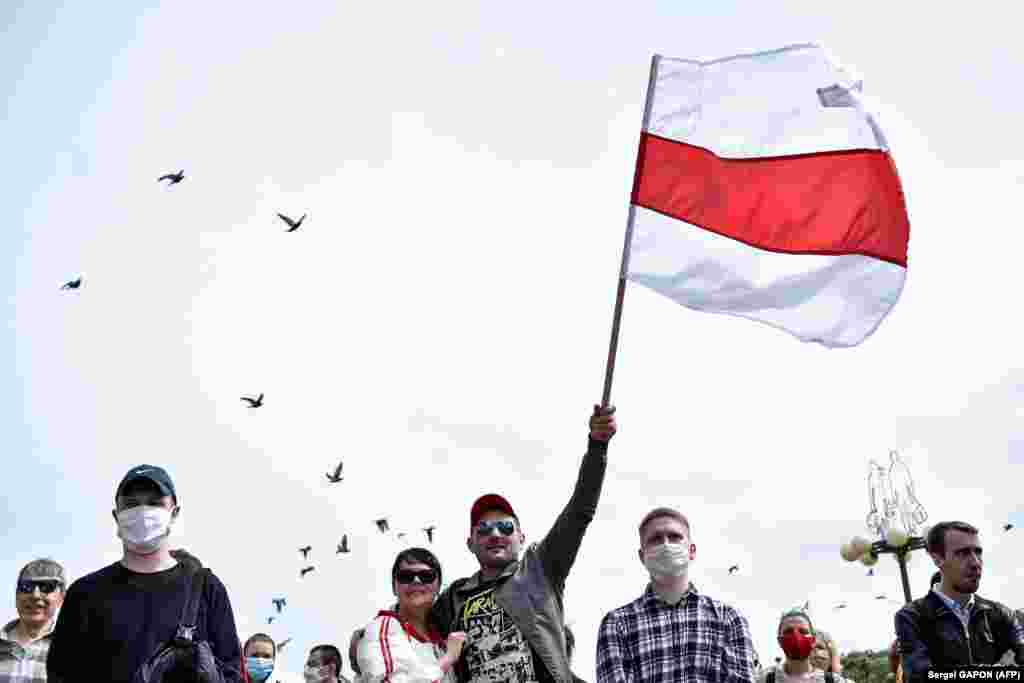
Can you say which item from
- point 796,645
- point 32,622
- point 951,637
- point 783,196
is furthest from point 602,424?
point 32,622

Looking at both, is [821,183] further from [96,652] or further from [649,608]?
[96,652]

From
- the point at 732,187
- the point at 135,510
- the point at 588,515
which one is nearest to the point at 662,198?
the point at 732,187

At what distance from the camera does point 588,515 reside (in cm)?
636

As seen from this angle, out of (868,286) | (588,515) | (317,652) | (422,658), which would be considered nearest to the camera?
(422,658)

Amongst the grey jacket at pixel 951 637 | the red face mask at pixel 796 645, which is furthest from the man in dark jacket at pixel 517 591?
the red face mask at pixel 796 645

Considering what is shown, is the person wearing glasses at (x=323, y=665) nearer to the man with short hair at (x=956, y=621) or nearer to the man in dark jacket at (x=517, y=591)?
the man in dark jacket at (x=517, y=591)

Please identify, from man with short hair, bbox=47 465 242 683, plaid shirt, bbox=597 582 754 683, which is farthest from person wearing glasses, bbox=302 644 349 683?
man with short hair, bbox=47 465 242 683

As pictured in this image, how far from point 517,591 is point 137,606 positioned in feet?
6.18

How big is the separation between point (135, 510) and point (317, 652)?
425 cm

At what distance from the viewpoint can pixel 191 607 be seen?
5.25m

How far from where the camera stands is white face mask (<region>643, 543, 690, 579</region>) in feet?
22.0

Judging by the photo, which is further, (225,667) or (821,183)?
(821,183)

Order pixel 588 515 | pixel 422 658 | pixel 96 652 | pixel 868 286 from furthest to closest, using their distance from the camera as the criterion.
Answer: pixel 868 286
pixel 588 515
pixel 422 658
pixel 96 652

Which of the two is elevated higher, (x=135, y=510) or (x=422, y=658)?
(x=135, y=510)
